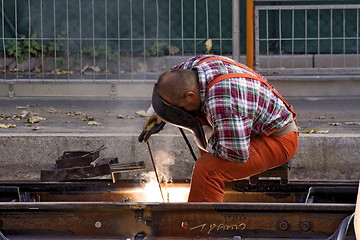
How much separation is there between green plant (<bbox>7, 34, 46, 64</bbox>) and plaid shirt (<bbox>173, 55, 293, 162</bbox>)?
6.31 meters

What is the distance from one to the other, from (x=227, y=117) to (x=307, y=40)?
21.9 feet

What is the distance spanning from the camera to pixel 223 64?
13.7ft

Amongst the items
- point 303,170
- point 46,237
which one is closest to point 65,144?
point 303,170

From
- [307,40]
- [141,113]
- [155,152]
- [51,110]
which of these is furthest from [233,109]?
[307,40]

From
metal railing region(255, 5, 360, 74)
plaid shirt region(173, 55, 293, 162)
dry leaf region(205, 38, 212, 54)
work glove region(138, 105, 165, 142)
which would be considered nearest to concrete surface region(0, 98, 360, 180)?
work glove region(138, 105, 165, 142)

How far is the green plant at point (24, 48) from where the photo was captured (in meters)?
10.1

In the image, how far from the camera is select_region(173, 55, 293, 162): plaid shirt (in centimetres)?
394

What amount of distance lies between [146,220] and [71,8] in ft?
21.7

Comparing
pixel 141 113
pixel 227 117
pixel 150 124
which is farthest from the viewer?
pixel 141 113

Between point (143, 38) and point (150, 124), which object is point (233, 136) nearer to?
point (150, 124)

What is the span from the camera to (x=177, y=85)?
13.2ft

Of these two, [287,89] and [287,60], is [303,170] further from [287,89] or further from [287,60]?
[287,60]

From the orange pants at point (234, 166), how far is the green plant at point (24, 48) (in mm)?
6276

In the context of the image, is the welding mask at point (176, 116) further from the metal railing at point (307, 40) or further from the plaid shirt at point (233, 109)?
the metal railing at point (307, 40)
